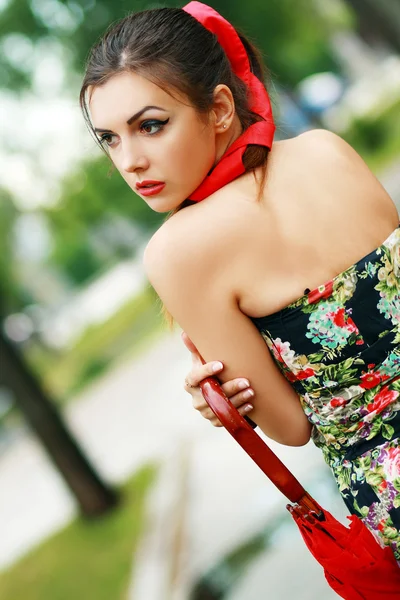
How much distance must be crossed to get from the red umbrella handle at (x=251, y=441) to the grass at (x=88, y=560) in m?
4.28

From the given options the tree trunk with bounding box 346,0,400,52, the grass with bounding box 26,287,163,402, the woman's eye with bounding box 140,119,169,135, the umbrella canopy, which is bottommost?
the grass with bounding box 26,287,163,402

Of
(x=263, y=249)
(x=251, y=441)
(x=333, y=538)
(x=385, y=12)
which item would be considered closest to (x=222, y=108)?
(x=263, y=249)

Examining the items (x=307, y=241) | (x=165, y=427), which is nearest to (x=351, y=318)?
(x=307, y=241)

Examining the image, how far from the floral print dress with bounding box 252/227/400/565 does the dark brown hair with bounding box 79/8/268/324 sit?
0.33 metres

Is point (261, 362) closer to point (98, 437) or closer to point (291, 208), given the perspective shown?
point (291, 208)

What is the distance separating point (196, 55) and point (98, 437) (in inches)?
433

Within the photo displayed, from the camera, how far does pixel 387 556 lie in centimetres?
189

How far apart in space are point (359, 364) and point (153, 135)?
697 millimetres

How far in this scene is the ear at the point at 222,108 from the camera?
6.44 feet

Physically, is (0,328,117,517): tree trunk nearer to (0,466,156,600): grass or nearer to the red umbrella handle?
(0,466,156,600): grass

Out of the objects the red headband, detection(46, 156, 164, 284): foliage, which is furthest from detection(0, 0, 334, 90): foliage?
the red headband

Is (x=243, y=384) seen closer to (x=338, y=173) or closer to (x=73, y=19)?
(x=338, y=173)

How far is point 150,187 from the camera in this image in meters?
1.93

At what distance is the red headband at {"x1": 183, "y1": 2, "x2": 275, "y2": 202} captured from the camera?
191 cm
